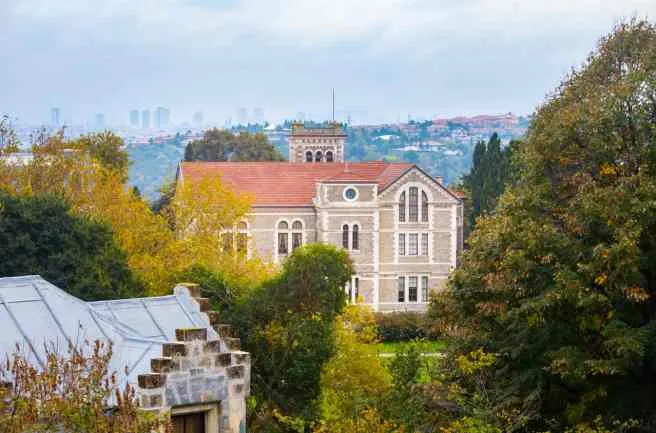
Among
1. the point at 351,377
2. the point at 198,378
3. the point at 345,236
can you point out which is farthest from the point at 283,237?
the point at 198,378

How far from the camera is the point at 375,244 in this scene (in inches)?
2778

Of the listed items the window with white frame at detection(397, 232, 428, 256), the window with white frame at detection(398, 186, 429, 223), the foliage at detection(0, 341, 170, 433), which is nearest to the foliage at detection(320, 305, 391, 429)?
the foliage at detection(0, 341, 170, 433)

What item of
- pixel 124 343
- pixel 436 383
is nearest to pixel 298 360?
pixel 436 383

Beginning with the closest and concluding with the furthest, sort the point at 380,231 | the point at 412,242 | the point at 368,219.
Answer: the point at 368,219, the point at 380,231, the point at 412,242

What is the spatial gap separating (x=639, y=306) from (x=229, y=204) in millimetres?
27918

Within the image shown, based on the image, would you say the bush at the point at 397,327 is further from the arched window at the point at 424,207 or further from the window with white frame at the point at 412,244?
the arched window at the point at 424,207

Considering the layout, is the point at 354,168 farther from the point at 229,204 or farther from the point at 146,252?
the point at 146,252

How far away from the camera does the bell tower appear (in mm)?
90688

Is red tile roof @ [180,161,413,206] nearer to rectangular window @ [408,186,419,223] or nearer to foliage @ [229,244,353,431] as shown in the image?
rectangular window @ [408,186,419,223]

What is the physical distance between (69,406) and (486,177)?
81.3 meters

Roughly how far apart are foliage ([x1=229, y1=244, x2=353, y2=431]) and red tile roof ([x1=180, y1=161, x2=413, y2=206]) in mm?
34776

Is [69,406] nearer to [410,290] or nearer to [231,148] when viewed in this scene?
[410,290]

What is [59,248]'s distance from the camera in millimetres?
36719

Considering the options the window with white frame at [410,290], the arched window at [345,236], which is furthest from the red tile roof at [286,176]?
the window with white frame at [410,290]
